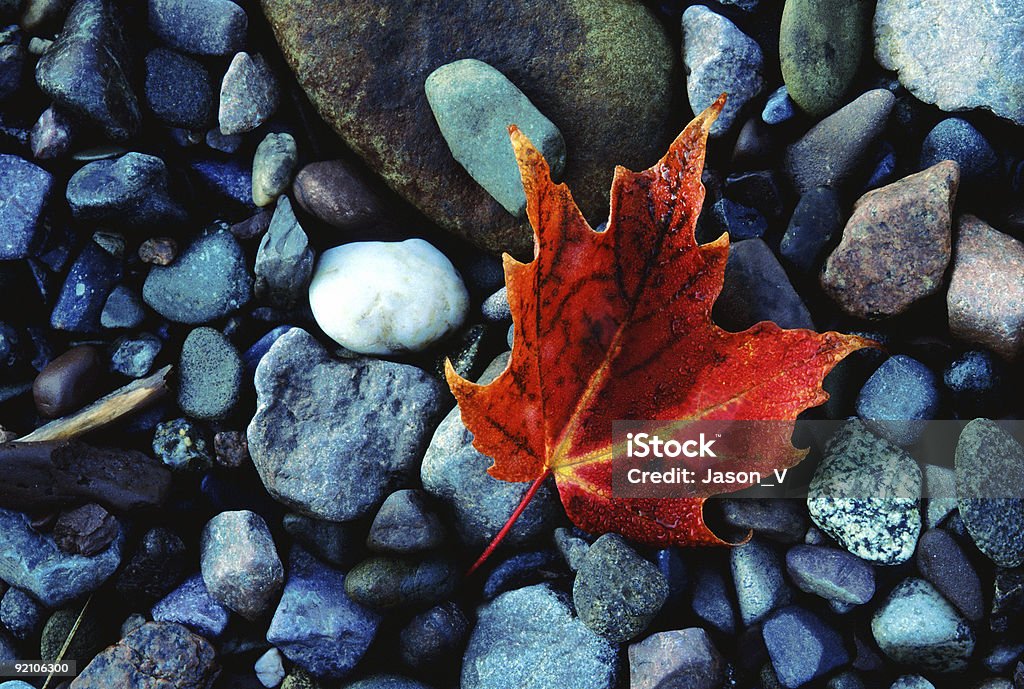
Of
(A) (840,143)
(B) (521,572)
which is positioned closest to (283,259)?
(B) (521,572)

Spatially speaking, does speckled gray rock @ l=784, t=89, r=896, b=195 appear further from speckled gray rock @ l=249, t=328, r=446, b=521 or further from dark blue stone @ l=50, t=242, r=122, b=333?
dark blue stone @ l=50, t=242, r=122, b=333

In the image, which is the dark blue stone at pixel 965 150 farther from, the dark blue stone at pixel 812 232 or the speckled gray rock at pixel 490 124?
the speckled gray rock at pixel 490 124

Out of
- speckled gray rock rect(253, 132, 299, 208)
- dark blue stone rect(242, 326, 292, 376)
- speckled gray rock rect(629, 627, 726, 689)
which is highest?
speckled gray rock rect(253, 132, 299, 208)

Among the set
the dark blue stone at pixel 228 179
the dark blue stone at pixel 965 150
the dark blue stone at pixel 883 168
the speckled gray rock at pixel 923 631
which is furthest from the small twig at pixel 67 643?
the dark blue stone at pixel 965 150

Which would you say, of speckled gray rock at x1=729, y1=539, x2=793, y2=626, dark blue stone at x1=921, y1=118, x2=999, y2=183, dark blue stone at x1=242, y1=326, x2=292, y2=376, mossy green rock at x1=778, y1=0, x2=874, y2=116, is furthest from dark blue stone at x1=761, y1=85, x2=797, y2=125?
dark blue stone at x1=242, y1=326, x2=292, y2=376

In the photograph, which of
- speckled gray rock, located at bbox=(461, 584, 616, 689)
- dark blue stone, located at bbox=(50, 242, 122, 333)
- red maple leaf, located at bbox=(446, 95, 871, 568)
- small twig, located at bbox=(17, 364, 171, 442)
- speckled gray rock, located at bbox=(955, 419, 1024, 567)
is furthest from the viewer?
dark blue stone, located at bbox=(50, 242, 122, 333)
